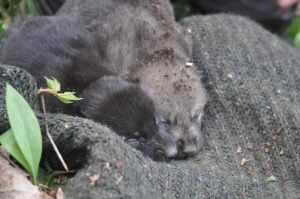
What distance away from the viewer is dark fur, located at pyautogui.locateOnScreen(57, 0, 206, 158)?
3076mm

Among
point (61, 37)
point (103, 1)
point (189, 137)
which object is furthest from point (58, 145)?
point (103, 1)

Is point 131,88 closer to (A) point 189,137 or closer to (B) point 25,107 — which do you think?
(A) point 189,137

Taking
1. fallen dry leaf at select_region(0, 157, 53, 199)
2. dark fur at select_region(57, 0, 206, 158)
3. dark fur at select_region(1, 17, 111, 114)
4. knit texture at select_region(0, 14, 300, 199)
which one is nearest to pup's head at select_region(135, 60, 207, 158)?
dark fur at select_region(57, 0, 206, 158)

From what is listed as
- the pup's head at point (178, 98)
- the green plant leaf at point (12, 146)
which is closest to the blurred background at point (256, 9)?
the pup's head at point (178, 98)

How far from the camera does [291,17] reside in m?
4.66

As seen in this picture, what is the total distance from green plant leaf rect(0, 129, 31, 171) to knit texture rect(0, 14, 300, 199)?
14cm

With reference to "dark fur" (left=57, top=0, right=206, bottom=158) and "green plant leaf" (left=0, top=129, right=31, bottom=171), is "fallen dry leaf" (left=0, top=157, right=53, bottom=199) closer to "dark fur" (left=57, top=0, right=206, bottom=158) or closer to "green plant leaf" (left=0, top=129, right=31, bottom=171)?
"green plant leaf" (left=0, top=129, right=31, bottom=171)

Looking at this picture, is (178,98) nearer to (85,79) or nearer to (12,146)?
(85,79)

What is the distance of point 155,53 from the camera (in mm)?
3330

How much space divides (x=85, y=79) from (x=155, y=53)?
0.57 metres

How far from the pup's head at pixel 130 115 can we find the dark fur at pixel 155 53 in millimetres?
213

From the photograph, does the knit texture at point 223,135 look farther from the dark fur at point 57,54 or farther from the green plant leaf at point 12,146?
the dark fur at point 57,54

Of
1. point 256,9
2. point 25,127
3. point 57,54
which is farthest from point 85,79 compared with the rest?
point 256,9

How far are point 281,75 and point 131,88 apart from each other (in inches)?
45.5
